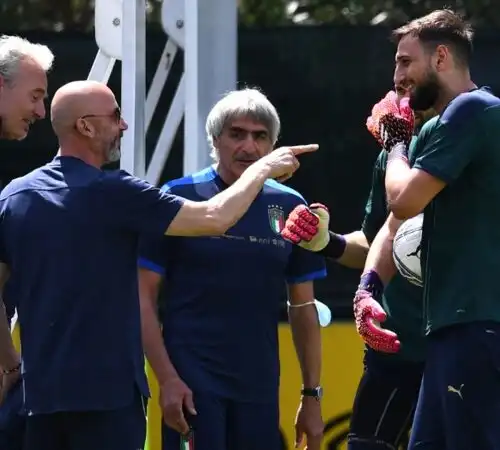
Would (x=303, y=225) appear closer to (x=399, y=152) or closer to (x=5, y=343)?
(x=399, y=152)

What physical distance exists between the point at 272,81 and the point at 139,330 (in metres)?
2.74

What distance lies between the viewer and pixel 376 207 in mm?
5520

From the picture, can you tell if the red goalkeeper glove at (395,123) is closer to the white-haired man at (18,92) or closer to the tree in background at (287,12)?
the white-haired man at (18,92)

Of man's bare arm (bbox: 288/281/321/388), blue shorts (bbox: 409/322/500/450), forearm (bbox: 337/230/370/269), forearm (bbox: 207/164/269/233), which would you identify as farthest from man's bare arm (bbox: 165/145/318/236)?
forearm (bbox: 337/230/370/269)

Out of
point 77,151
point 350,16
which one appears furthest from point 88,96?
point 350,16

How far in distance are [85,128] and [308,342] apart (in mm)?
1265

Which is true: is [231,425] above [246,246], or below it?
below

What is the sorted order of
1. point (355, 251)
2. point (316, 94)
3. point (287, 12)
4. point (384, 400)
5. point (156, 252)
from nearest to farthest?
point (156, 252)
point (384, 400)
point (355, 251)
point (316, 94)
point (287, 12)

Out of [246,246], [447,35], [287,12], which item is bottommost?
[246,246]

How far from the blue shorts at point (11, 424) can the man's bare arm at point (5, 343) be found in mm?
163

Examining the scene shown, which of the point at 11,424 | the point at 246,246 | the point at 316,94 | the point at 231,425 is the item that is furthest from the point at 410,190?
the point at 316,94

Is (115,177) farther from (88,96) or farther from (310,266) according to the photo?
(310,266)

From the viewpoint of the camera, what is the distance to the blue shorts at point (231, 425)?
4930 millimetres

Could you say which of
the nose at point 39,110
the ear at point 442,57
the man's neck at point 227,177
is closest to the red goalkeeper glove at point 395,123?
the ear at point 442,57
